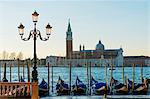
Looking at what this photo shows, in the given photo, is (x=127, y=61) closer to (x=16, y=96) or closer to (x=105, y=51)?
(x=105, y=51)

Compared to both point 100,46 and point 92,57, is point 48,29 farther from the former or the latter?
point 100,46

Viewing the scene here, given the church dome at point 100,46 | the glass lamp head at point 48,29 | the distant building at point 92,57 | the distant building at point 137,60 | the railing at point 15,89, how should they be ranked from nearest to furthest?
the railing at point 15,89 < the glass lamp head at point 48,29 < the distant building at point 137,60 < the distant building at point 92,57 < the church dome at point 100,46

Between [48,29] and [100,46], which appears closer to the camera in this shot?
[48,29]

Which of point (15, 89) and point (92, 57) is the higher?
point (92, 57)

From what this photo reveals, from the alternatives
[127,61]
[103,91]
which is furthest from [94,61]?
[103,91]

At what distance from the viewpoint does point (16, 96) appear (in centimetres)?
679

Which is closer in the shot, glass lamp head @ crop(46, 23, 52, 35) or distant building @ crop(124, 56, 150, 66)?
glass lamp head @ crop(46, 23, 52, 35)

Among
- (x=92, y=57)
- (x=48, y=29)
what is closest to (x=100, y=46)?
(x=92, y=57)

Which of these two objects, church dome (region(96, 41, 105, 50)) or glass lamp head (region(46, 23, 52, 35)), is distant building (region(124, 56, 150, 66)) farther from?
glass lamp head (region(46, 23, 52, 35))

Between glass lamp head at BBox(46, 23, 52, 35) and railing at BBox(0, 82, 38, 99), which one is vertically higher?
glass lamp head at BBox(46, 23, 52, 35)

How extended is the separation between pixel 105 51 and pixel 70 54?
287 inches

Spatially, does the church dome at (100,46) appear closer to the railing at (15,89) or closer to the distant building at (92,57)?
the distant building at (92,57)

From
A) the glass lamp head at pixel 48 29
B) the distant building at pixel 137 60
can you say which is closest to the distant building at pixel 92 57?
the distant building at pixel 137 60

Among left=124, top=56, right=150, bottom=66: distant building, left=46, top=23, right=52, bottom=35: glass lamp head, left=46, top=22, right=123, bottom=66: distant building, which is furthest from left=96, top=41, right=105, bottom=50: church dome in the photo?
left=46, top=23, right=52, bottom=35: glass lamp head
